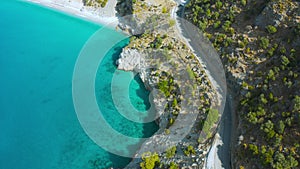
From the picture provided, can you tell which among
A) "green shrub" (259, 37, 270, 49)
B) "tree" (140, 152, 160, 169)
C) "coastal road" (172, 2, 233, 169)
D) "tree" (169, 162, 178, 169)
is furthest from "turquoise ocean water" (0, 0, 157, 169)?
"green shrub" (259, 37, 270, 49)

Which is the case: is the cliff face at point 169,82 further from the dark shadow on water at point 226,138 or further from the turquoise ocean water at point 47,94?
the turquoise ocean water at point 47,94

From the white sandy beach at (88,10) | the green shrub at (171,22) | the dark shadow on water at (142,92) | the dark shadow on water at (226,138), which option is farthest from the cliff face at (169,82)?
the white sandy beach at (88,10)

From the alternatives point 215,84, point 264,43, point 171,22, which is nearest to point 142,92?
point 215,84

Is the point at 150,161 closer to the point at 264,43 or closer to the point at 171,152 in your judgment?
the point at 171,152

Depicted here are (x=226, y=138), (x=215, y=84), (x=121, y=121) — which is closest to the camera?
(x=226, y=138)

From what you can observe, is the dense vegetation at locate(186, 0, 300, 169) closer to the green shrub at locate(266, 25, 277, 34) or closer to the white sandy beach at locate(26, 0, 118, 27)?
the green shrub at locate(266, 25, 277, 34)

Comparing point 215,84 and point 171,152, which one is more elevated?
point 215,84

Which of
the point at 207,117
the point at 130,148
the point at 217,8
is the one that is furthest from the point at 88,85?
the point at 217,8
